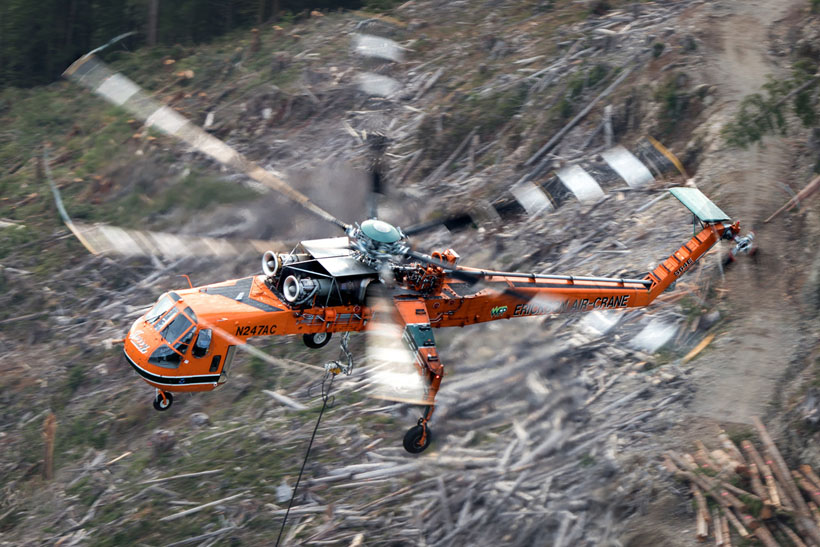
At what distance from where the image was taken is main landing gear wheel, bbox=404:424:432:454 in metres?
16.2

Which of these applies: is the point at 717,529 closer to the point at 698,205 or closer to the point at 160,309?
the point at 698,205

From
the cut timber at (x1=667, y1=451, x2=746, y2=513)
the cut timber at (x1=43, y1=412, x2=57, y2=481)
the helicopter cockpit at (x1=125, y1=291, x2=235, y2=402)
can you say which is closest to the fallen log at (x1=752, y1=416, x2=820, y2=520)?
the cut timber at (x1=667, y1=451, x2=746, y2=513)

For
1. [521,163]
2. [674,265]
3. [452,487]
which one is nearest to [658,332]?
[674,265]

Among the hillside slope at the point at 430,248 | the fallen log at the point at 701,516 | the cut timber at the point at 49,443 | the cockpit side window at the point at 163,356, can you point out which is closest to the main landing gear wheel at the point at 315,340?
the hillside slope at the point at 430,248

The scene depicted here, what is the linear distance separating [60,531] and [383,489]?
304 inches

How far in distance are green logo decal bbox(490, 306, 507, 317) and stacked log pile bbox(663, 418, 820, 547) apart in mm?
4595

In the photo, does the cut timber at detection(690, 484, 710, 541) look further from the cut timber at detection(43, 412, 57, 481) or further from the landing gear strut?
the cut timber at detection(43, 412, 57, 481)

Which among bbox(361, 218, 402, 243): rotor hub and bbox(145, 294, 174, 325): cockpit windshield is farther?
bbox(145, 294, 174, 325): cockpit windshield

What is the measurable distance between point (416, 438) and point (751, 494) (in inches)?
255

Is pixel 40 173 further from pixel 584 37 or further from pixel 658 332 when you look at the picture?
pixel 658 332

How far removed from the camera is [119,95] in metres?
17.6

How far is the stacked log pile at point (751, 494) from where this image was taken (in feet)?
48.7

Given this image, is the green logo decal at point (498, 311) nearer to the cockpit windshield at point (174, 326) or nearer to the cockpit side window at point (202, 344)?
the cockpit side window at point (202, 344)

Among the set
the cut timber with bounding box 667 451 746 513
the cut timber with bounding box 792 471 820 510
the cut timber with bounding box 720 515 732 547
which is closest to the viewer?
the cut timber with bounding box 720 515 732 547
